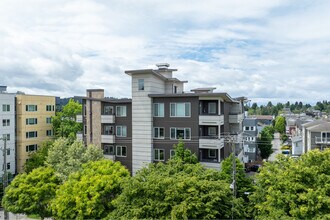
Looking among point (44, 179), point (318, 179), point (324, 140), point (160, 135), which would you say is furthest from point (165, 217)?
point (324, 140)

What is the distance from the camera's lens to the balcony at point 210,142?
25578 mm

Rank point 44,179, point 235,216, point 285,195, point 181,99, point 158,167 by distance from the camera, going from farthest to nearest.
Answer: point 181,99 < point 44,179 < point 158,167 < point 235,216 < point 285,195

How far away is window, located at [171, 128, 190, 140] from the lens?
26.8 m

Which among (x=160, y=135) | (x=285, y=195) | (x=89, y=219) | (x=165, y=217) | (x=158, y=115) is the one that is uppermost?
(x=158, y=115)

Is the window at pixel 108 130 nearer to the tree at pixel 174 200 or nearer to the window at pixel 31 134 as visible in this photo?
the tree at pixel 174 200

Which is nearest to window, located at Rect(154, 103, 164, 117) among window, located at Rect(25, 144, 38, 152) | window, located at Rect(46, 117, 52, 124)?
window, located at Rect(25, 144, 38, 152)

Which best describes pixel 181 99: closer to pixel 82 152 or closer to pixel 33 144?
pixel 82 152

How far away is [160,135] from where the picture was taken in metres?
27.9

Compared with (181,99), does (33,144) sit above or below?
below

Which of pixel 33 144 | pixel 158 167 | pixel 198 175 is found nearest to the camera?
pixel 198 175

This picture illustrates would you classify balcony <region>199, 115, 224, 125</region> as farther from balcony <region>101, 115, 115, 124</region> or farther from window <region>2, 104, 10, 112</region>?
window <region>2, 104, 10, 112</region>

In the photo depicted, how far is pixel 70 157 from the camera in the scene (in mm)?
27234

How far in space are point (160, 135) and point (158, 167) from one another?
8875 mm

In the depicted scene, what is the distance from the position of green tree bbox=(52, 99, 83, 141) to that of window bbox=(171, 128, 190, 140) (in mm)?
18437
